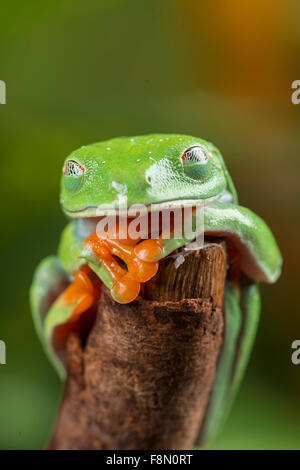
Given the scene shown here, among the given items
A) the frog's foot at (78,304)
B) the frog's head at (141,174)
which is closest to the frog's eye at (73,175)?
the frog's head at (141,174)

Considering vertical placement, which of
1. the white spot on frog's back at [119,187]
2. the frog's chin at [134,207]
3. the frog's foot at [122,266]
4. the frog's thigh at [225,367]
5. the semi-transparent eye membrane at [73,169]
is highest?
the semi-transparent eye membrane at [73,169]

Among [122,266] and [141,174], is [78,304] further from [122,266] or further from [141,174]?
[141,174]

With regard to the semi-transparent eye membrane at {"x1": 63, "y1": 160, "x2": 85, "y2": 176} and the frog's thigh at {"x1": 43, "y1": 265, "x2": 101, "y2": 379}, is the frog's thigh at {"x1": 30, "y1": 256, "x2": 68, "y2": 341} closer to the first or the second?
the frog's thigh at {"x1": 43, "y1": 265, "x2": 101, "y2": 379}

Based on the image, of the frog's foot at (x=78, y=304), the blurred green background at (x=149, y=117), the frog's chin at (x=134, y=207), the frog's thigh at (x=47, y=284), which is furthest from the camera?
the blurred green background at (x=149, y=117)

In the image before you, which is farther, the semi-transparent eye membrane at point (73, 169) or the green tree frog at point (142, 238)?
the semi-transparent eye membrane at point (73, 169)

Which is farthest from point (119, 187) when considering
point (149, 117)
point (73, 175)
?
point (149, 117)

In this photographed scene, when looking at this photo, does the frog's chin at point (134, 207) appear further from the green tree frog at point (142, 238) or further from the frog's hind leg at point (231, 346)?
the frog's hind leg at point (231, 346)

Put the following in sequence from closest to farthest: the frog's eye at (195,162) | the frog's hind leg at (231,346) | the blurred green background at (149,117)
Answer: the frog's eye at (195,162)
the frog's hind leg at (231,346)
the blurred green background at (149,117)
